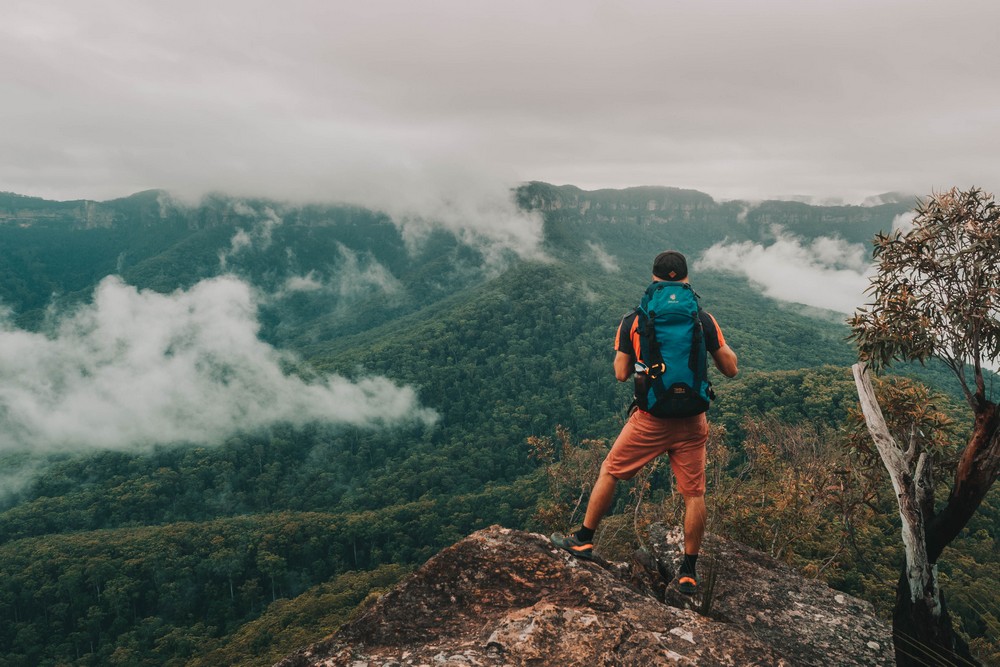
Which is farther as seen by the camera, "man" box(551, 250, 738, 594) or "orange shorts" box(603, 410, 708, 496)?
"orange shorts" box(603, 410, 708, 496)

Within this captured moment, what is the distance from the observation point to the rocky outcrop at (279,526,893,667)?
321 cm

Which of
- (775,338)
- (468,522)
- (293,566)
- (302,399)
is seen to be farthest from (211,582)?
(775,338)

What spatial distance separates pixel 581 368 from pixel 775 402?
58.8 meters

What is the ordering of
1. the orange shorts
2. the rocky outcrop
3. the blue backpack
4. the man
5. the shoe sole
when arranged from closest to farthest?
the rocky outcrop < the blue backpack < the man < the orange shorts < the shoe sole

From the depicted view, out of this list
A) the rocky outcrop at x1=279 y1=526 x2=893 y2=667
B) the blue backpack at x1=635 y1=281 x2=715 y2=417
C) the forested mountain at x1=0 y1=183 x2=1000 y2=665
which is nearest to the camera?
the rocky outcrop at x1=279 y1=526 x2=893 y2=667

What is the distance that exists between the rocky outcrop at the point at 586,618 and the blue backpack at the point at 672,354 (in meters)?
1.49

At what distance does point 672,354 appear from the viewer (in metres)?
3.69

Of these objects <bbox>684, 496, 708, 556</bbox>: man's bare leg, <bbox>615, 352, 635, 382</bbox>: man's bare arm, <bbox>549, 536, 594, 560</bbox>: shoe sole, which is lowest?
<bbox>549, 536, 594, 560</bbox>: shoe sole

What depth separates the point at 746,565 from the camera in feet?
16.8

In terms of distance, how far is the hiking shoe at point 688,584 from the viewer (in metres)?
4.27

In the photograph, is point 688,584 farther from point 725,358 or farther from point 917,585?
point 725,358

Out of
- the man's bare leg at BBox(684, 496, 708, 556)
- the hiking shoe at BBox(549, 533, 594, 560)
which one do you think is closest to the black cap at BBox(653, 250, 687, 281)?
the man's bare leg at BBox(684, 496, 708, 556)

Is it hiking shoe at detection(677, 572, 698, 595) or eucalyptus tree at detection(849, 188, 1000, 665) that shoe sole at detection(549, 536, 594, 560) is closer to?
hiking shoe at detection(677, 572, 698, 595)

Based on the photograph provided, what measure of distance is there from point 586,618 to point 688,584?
4.21 ft
